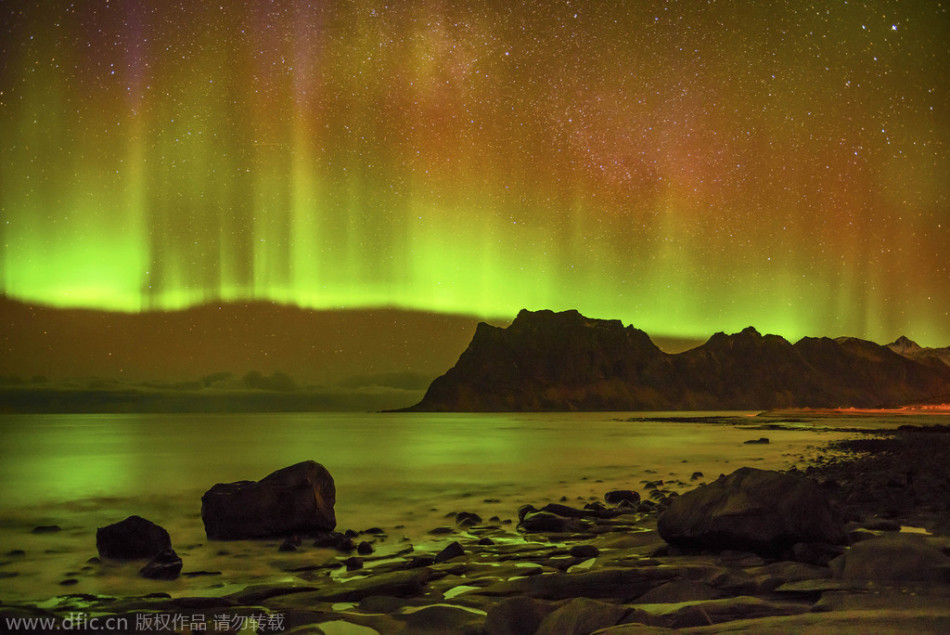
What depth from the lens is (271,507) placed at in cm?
935

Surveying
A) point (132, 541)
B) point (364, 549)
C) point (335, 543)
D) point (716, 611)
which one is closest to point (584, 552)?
point (364, 549)

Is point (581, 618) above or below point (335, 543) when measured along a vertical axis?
above

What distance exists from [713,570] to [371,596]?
10.3 ft

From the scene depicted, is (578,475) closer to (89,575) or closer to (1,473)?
(89,575)

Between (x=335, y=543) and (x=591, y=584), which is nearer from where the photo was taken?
(x=591, y=584)

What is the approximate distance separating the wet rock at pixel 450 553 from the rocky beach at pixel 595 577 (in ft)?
0.08

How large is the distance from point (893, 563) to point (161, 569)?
7034mm

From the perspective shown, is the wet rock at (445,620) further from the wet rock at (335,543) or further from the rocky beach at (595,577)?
the wet rock at (335,543)

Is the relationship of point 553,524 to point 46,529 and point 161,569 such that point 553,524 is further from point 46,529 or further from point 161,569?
point 46,529

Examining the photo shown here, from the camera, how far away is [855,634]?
3725 mm

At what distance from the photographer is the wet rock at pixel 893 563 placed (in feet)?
17.2

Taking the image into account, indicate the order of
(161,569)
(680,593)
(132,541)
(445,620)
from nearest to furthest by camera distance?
(445,620), (680,593), (161,569), (132,541)

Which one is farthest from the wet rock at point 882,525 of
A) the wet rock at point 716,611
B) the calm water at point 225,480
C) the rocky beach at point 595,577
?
the calm water at point 225,480

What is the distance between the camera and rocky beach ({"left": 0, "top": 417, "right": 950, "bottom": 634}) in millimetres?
4551
